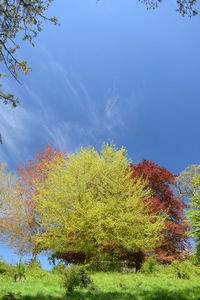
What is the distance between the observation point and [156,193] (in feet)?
85.0

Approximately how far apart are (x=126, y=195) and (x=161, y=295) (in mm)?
11311

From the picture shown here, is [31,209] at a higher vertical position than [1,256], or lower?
higher

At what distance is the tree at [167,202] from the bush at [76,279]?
14.1 metres

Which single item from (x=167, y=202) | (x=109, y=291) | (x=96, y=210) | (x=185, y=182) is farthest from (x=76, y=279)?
(x=185, y=182)

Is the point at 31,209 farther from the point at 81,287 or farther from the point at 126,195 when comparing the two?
the point at 81,287

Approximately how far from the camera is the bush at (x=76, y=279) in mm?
9840

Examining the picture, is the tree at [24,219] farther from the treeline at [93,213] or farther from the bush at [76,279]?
the bush at [76,279]

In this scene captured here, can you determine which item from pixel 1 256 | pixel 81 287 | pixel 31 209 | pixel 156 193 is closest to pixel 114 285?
pixel 81 287

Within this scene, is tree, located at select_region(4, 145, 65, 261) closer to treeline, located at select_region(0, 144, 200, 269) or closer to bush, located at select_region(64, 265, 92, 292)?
treeline, located at select_region(0, 144, 200, 269)

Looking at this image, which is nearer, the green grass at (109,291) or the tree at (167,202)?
the green grass at (109,291)

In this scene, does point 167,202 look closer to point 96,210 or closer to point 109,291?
point 96,210

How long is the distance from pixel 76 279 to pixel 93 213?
7522 mm

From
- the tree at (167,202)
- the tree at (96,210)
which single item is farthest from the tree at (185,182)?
the tree at (96,210)

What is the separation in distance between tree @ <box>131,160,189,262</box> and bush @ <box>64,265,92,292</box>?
14.1m
